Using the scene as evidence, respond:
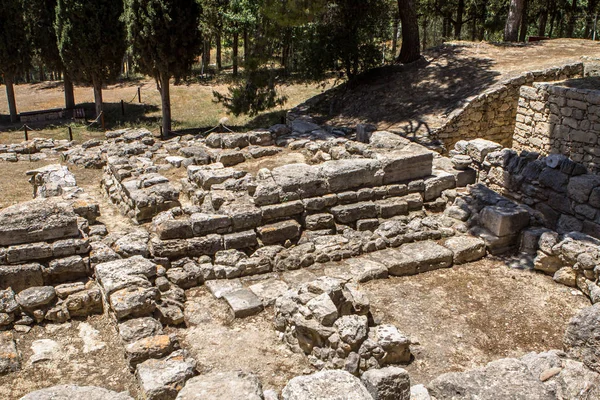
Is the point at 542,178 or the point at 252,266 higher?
the point at 542,178

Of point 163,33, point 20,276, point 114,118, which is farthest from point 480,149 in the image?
point 114,118

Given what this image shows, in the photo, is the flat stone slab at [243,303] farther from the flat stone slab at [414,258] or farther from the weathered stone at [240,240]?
the flat stone slab at [414,258]

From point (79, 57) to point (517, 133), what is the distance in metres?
17.0

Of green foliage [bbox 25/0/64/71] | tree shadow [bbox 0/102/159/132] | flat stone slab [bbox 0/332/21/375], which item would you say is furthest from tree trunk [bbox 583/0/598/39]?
flat stone slab [bbox 0/332/21/375]

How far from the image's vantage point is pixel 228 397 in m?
4.49

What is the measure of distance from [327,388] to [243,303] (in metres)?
2.82

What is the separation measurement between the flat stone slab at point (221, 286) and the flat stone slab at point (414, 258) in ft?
7.05

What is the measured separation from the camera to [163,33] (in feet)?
59.2

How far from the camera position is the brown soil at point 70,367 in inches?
223

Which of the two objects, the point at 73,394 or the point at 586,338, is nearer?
the point at 73,394

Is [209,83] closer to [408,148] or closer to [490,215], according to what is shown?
[408,148]

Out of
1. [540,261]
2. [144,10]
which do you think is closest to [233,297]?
[540,261]

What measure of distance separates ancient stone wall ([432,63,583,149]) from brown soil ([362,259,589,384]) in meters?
7.45

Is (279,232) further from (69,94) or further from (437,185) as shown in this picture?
(69,94)
